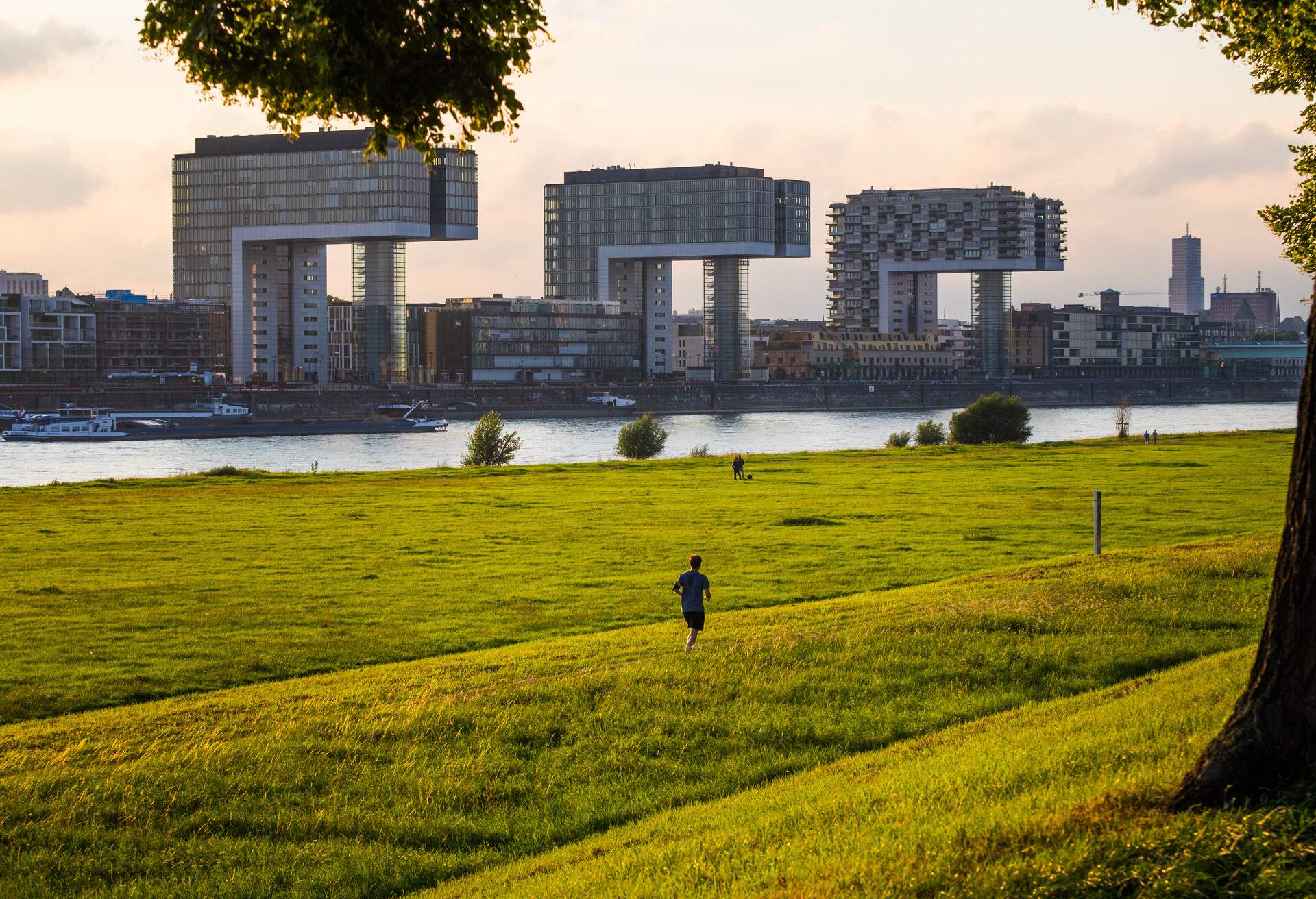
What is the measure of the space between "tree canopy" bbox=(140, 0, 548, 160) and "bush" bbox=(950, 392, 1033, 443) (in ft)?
238

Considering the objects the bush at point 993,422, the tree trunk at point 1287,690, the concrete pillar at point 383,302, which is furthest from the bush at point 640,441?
the concrete pillar at point 383,302

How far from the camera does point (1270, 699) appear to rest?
767 centimetres

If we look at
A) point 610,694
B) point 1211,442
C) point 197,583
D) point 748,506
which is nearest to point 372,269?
point 1211,442

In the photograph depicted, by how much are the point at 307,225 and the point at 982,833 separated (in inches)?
6919

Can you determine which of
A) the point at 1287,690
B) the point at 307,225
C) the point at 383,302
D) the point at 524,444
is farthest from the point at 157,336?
the point at 1287,690

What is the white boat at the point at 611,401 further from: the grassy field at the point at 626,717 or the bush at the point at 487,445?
the grassy field at the point at 626,717

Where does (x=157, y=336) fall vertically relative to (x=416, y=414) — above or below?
above

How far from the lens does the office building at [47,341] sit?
6929 inches

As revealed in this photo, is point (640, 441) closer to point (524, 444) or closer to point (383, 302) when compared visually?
point (524, 444)

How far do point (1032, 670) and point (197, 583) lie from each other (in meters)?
14.3

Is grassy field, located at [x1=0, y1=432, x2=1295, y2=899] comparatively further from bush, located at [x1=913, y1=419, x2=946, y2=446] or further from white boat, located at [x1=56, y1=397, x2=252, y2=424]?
white boat, located at [x1=56, y1=397, x2=252, y2=424]

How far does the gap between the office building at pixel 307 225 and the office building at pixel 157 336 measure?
547 centimetres

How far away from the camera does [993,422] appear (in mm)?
82250

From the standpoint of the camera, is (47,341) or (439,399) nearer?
(439,399)
